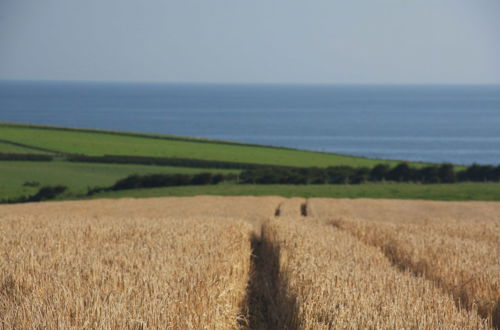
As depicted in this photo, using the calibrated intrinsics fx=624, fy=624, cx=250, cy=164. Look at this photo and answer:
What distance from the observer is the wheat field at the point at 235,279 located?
18.3 feet

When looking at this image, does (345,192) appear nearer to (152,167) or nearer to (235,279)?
(152,167)

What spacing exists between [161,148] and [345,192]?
1268 inches

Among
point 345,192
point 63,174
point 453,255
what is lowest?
point 63,174

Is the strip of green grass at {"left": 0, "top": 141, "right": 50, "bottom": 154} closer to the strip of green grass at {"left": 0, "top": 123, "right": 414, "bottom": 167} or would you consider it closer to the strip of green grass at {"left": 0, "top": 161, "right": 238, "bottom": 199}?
the strip of green grass at {"left": 0, "top": 123, "right": 414, "bottom": 167}

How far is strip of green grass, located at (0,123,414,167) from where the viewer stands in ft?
187

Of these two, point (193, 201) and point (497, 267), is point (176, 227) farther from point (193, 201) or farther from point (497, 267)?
point (193, 201)

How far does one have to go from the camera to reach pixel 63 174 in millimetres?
44156

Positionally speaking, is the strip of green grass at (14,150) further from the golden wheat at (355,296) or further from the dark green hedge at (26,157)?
the golden wheat at (355,296)

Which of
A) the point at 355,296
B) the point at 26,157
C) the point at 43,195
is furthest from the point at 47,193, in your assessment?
the point at 355,296

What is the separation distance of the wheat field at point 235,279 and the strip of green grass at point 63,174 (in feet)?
81.2

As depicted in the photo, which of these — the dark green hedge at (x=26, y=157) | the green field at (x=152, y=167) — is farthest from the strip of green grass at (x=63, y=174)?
the dark green hedge at (x=26, y=157)

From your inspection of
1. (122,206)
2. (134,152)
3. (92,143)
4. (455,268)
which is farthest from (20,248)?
(92,143)

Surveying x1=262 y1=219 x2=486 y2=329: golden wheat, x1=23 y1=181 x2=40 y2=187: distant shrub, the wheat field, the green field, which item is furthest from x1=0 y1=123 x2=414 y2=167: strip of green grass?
x1=262 y1=219 x2=486 y2=329: golden wheat

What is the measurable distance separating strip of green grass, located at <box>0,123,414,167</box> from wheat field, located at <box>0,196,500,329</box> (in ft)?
140
